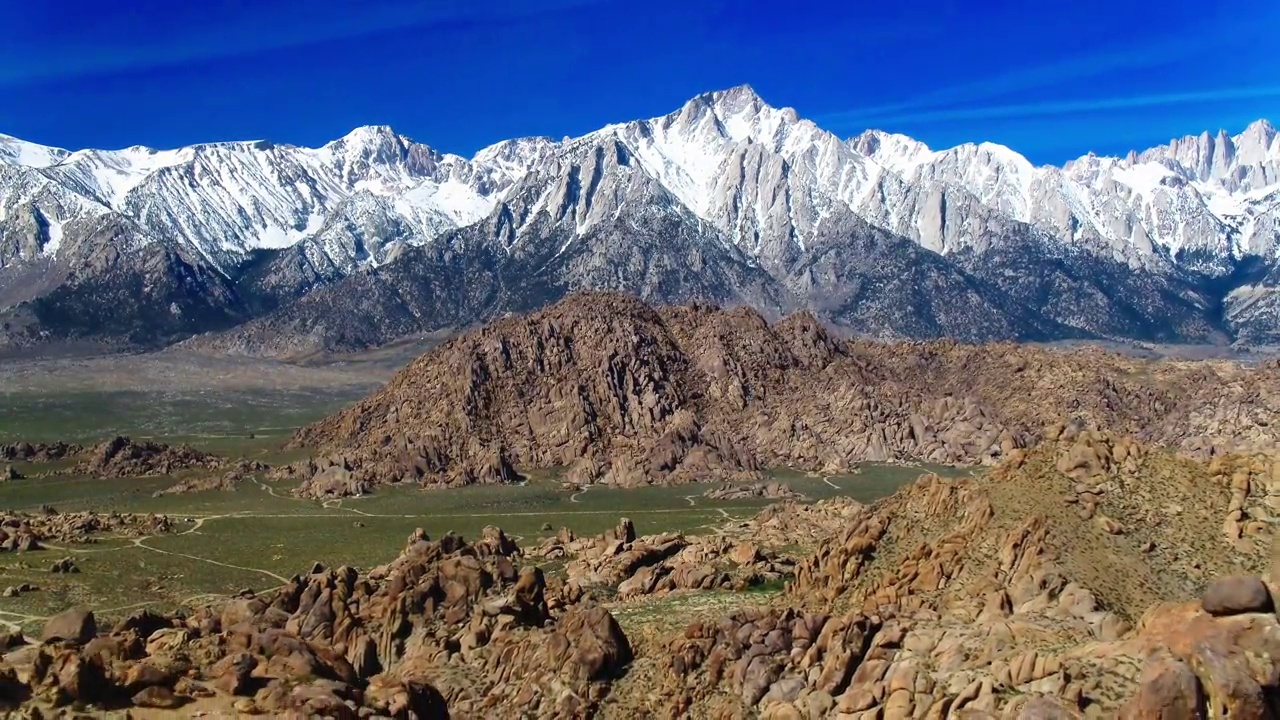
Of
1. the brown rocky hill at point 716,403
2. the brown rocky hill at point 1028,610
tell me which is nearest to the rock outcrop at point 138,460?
the brown rocky hill at point 716,403

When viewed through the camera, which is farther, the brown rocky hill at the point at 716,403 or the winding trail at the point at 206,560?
the brown rocky hill at the point at 716,403

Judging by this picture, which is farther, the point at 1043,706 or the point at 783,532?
the point at 783,532

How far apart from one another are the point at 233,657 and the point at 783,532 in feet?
154

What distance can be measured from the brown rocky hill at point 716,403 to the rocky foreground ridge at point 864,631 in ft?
220

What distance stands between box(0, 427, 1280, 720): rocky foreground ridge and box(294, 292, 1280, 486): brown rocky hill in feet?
220

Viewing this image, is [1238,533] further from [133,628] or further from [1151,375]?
[1151,375]

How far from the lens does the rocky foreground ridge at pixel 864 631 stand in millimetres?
27469

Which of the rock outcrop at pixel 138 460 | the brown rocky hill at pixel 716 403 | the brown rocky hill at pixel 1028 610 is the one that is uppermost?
the brown rocky hill at pixel 716 403

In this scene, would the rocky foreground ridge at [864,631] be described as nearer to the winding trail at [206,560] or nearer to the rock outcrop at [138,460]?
the winding trail at [206,560]

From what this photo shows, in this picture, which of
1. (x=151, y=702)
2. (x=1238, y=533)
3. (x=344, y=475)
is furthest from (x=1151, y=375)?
(x=151, y=702)

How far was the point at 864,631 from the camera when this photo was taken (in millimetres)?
32906

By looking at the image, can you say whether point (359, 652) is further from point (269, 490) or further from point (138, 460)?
point (138, 460)

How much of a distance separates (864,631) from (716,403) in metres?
102

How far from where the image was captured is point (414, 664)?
4131cm
